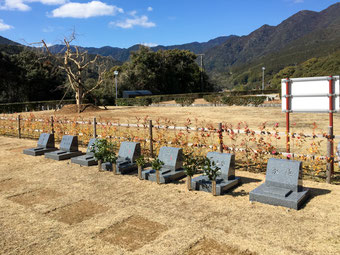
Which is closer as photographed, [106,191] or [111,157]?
[106,191]

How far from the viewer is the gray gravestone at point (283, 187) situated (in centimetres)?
570

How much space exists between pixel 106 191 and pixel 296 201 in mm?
3927

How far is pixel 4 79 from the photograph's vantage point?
160 feet

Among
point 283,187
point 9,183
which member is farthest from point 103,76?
point 283,187

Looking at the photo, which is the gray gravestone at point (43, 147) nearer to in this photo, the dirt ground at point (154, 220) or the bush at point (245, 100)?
the dirt ground at point (154, 220)

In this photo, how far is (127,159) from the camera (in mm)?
9086

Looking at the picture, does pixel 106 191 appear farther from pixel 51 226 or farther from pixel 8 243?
pixel 8 243

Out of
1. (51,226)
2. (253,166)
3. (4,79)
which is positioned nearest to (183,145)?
(253,166)

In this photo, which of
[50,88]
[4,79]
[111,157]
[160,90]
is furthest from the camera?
[160,90]

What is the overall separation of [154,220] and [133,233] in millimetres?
550

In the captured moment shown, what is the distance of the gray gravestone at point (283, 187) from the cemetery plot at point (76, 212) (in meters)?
2.97

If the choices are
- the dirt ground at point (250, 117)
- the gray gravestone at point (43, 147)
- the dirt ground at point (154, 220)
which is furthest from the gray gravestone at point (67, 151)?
the dirt ground at point (250, 117)

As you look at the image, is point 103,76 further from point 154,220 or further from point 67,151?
point 154,220

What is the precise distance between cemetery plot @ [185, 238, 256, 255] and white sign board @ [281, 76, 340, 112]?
173 inches
